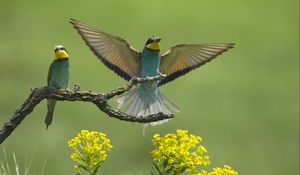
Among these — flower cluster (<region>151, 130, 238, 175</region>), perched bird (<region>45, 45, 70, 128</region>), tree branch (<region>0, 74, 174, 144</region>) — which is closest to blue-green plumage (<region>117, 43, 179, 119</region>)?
perched bird (<region>45, 45, 70, 128</region>)

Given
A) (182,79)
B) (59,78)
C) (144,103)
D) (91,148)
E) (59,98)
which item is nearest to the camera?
(59,98)

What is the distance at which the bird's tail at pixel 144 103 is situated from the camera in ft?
14.2

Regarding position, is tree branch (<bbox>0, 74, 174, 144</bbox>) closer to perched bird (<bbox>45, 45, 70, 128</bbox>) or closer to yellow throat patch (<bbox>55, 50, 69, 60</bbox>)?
perched bird (<bbox>45, 45, 70, 128</bbox>)

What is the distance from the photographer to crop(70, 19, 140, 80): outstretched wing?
4234 mm

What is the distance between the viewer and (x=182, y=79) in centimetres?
764

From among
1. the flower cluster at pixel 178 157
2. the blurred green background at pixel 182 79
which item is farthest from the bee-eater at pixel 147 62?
the blurred green background at pixel 182 79

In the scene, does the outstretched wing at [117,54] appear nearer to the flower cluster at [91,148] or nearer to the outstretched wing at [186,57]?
the outstretched wing at [186,57]

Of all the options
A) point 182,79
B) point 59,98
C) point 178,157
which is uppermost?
point 59,98

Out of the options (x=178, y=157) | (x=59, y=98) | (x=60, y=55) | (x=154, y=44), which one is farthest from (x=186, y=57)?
(x=59, y=98)

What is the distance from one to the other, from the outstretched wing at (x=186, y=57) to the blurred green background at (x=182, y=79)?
39.4 inches

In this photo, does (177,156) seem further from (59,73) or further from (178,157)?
(59,73)

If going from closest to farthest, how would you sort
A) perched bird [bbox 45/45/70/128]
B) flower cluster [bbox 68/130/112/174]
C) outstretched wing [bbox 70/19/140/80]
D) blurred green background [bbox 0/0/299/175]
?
flower cluster [bbox 68/130/112/174] → perched bird [bbox 45/45/70/128] → outstretched wing [bbox 70/19/140/80] → blurred green background [bbox 0/0/299/175]

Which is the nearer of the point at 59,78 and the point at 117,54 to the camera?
the point at 59,78

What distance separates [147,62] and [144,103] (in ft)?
0.55
